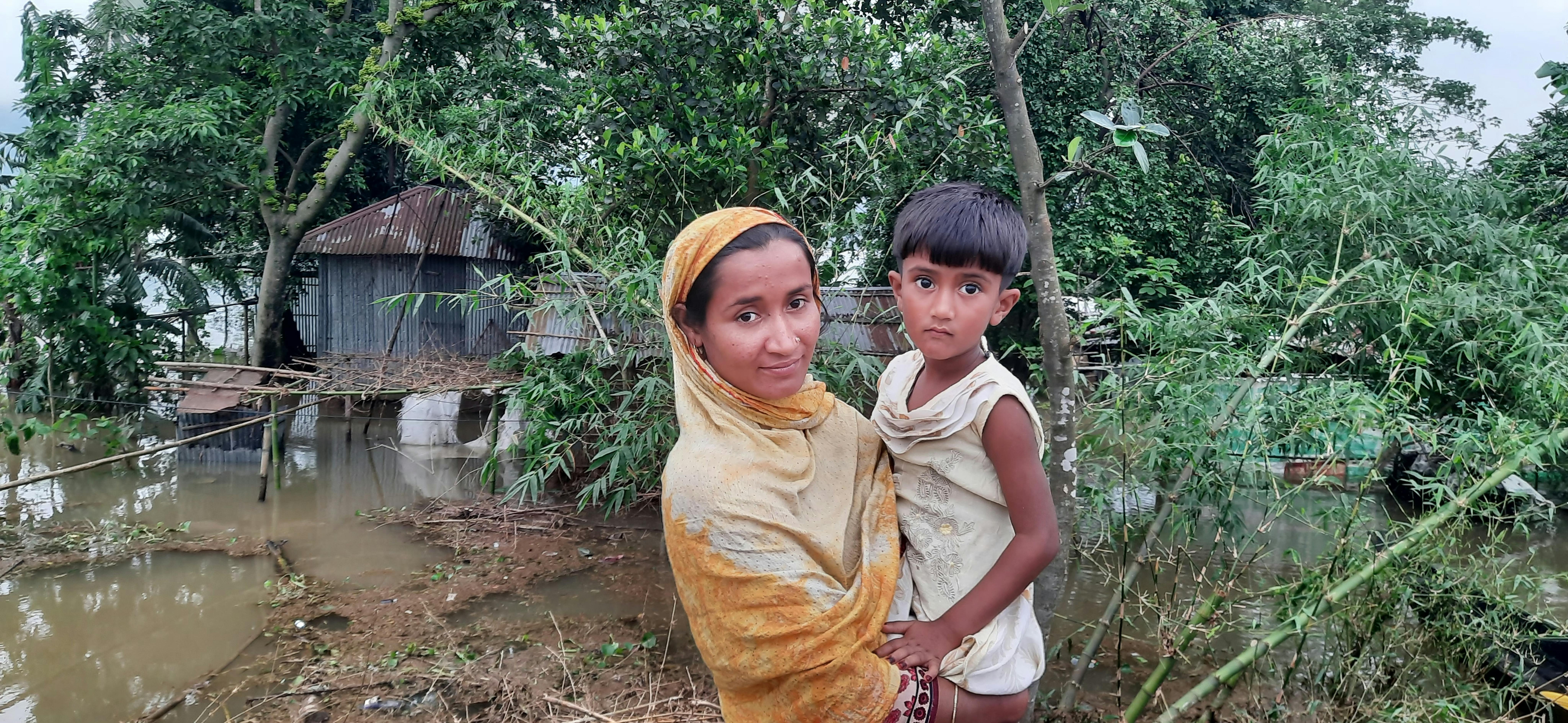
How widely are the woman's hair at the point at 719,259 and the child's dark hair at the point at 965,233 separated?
0.21 metres

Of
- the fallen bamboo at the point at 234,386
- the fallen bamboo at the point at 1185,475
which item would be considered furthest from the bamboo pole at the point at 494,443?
the fallen bamboo at the point at 1185,475

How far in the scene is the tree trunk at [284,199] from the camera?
11.1 metres

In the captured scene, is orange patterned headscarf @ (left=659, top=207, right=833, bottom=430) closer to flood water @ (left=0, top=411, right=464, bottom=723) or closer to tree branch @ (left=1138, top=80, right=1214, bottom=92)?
flood water @ (left=0, top=411, right=464, bottom=723)

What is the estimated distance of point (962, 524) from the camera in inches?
58.1

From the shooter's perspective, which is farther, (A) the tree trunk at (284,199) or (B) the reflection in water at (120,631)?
(A) the tree trunk at (284,199)

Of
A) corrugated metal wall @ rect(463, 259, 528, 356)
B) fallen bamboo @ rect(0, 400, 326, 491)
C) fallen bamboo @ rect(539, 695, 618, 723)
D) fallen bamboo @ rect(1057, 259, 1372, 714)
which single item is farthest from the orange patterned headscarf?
corrugated metal wall @ rect(463, 259, 528, 356)

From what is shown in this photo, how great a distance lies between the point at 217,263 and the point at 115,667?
9764 millimetres

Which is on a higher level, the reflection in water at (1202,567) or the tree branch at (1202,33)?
the tree branch at (1202,33)

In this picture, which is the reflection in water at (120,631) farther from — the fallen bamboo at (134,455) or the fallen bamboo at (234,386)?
the fallen bamboo at (234,386)

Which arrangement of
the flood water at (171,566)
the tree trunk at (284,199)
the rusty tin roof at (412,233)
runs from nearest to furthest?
the flood water at (171,566)
the tree trunk at (284,199)
the rusty tin roof at (412,233)

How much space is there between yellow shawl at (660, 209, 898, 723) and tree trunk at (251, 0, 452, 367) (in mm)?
10978

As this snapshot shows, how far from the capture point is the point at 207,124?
9773mm

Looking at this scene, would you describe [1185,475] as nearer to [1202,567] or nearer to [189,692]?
[1202,567]

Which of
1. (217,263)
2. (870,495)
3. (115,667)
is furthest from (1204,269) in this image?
(217,263)
